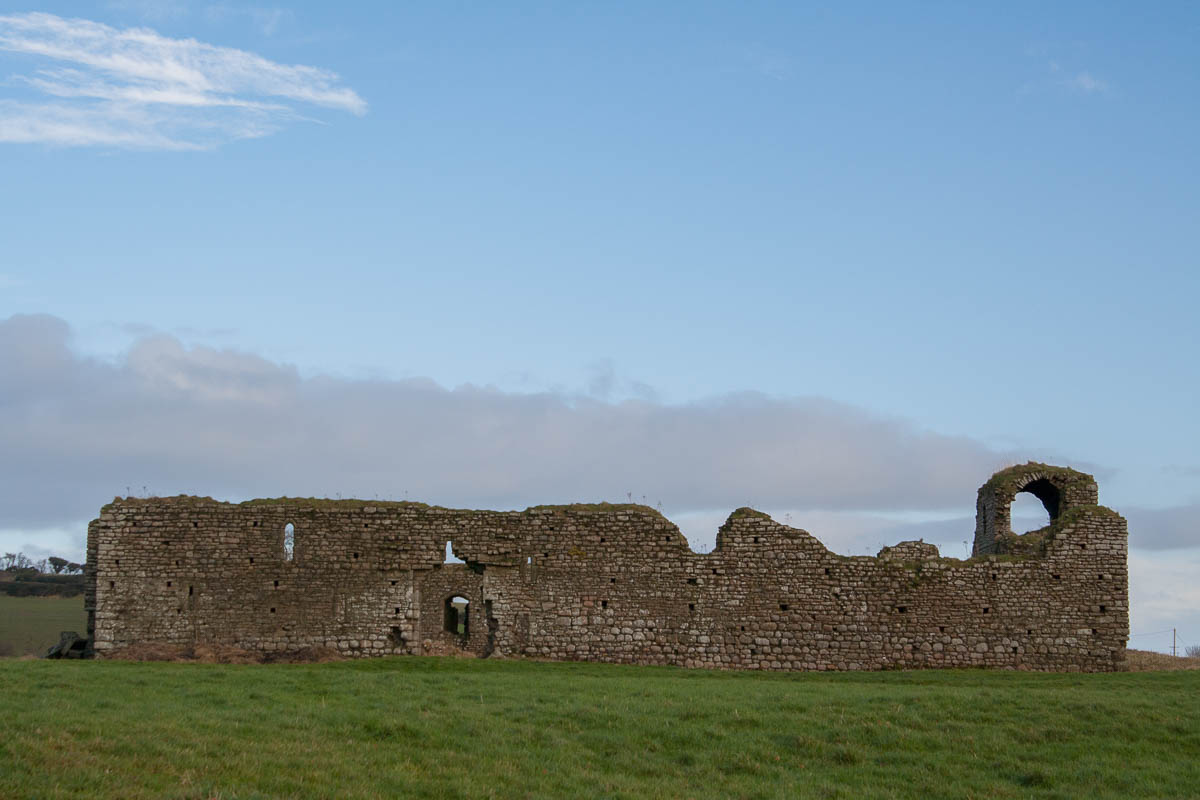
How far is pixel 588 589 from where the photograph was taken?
26.5 m

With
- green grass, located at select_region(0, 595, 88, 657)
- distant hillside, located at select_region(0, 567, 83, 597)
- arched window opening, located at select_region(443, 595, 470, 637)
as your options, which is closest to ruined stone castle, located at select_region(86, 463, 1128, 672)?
arched window opening, located at select_region(443, 595, 470, 637)

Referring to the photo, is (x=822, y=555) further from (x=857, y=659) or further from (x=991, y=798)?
(x=991, y=798)

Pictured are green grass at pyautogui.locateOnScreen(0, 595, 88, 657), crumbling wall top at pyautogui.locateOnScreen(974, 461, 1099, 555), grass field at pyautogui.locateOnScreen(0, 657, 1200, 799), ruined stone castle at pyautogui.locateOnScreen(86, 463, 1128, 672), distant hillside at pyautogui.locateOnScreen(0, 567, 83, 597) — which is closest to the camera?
grass field at pyautogui.locateOnScreen(0, 657, 1200, 799)

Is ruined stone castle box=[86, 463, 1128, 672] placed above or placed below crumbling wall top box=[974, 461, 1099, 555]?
below

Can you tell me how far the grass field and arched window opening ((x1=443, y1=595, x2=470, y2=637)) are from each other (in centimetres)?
499

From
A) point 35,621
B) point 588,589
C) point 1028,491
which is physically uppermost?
point 1028,491

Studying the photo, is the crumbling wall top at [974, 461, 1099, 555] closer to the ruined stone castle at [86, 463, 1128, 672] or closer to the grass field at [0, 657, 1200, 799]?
the ruined stone castle at [86, 463, 1128, 672]

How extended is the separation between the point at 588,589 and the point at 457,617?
3526 mm

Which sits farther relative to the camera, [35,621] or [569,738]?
[35,621]

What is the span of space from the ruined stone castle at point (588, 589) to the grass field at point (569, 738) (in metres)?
4.39

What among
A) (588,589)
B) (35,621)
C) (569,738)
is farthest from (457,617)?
(35,621)

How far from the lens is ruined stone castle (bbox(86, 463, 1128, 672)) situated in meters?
26.1

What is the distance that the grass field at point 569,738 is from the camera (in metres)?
13.2

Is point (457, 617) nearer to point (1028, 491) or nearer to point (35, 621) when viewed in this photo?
point (1028, 491)
